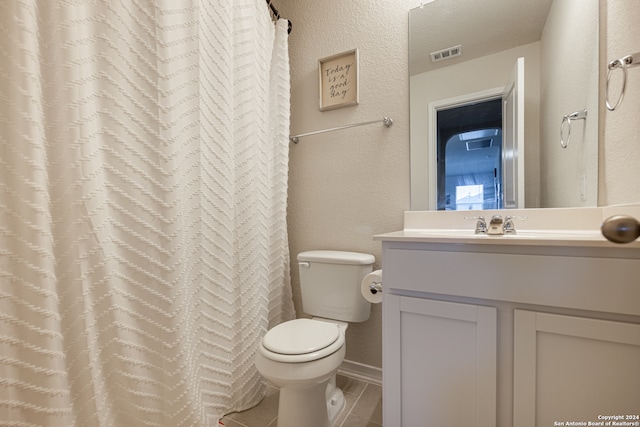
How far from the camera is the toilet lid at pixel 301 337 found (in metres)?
0.96

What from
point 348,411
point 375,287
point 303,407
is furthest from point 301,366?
point 348,411

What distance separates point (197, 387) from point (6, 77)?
1140mm

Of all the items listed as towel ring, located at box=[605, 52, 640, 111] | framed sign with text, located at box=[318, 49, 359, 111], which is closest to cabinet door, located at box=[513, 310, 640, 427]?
towel ring, located at box=[605, 52, 640, 111]

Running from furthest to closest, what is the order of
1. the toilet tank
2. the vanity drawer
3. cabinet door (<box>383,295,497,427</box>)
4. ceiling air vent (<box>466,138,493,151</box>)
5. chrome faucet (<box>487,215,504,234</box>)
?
the toilet tank
ceiling air vent (<box>466,138,493,151</box>)
chrome faucet (<box>487,215,504,234</box>)
cabinet door (<box>383,295,497,427</box>)
the vanity drawer

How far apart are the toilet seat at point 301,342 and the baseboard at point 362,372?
0.51 m

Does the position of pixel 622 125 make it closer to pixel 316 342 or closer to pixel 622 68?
pixel 622 68

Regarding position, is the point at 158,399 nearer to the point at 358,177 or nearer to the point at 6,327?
the point at 6,327

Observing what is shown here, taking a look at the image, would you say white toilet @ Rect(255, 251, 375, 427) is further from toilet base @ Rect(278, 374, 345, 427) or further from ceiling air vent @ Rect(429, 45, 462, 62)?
ceiling air vent @ Rect(429, 45, 462, 62)

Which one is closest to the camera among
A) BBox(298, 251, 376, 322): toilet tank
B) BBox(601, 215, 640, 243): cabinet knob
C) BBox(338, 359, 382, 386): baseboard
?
BBox(601, 215, 640, 243): cabinet knob

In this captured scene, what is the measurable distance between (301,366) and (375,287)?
41 cm

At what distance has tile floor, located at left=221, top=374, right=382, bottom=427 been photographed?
1.16 m

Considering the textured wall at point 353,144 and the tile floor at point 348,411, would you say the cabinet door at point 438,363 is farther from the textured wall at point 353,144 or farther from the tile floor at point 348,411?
the textured wall at point 353,144

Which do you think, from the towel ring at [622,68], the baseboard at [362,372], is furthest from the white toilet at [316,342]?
the towel ring at [622,68]

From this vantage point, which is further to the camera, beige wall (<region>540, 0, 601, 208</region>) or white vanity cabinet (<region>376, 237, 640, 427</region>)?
beige wall (<region>540, 0, 601, 208</region>)
